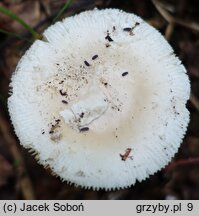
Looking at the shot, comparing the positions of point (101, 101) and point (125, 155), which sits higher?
point (101, 101)

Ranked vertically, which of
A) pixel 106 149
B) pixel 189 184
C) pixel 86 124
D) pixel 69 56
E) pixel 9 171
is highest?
pixel 69 56

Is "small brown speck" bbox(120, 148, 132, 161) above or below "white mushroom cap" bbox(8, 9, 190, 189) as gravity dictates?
below

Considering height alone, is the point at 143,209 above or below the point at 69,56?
below

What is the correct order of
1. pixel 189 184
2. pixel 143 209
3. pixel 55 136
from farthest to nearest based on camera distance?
1. pixel 189 184
2. pixel 143 209
3. pixel 55 136

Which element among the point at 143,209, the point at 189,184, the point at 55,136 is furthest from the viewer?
the point at 189,184

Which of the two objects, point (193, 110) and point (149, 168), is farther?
point (193, 110)

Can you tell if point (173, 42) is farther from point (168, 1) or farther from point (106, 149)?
point (106, 149)

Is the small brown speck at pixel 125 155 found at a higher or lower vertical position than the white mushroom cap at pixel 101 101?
lower

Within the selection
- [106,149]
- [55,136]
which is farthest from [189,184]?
[55,136]
